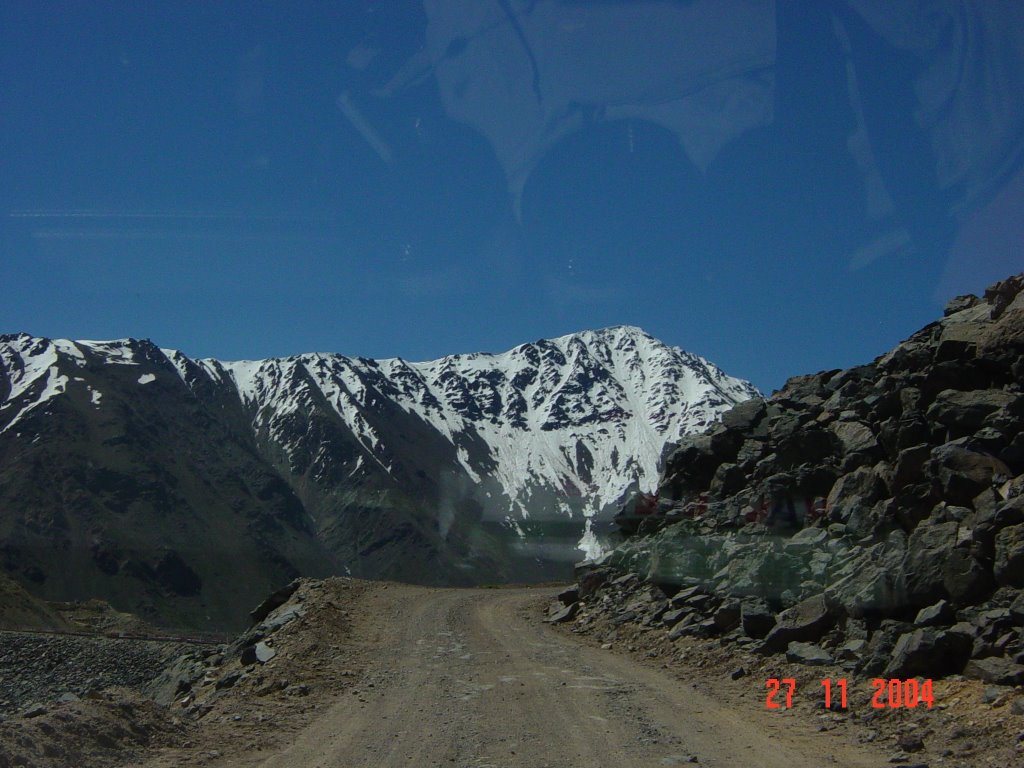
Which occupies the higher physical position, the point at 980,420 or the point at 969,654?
the point at 980,420

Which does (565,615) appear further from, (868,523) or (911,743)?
(911,743)

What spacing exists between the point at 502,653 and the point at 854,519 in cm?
793

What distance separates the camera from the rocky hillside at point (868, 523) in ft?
42.2

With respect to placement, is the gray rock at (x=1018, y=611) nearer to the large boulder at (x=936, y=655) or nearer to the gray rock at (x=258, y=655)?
the large boulder at (x=936, y=655)

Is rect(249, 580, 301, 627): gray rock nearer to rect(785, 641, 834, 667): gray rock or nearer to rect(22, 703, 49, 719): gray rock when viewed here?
rect(22, 703, 49, 719): gray rock

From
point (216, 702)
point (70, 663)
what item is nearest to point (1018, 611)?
point (216, 702)

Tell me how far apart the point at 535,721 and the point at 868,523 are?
8528 mm

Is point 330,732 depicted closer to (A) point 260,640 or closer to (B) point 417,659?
(B) point 417,659

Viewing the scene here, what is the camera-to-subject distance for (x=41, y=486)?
188500 millimetres

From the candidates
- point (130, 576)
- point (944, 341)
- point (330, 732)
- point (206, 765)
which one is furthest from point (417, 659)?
point (130, 576)

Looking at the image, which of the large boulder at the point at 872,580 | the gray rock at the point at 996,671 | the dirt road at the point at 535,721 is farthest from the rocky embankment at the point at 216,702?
the gray rock at the point at 996,671

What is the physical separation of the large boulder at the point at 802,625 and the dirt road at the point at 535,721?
1.85 metres

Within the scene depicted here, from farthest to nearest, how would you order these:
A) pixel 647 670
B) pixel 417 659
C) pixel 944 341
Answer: pixel 944 341 < pixel 417 659 < pixel 647 670

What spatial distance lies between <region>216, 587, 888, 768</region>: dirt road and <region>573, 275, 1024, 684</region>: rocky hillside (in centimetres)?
221
